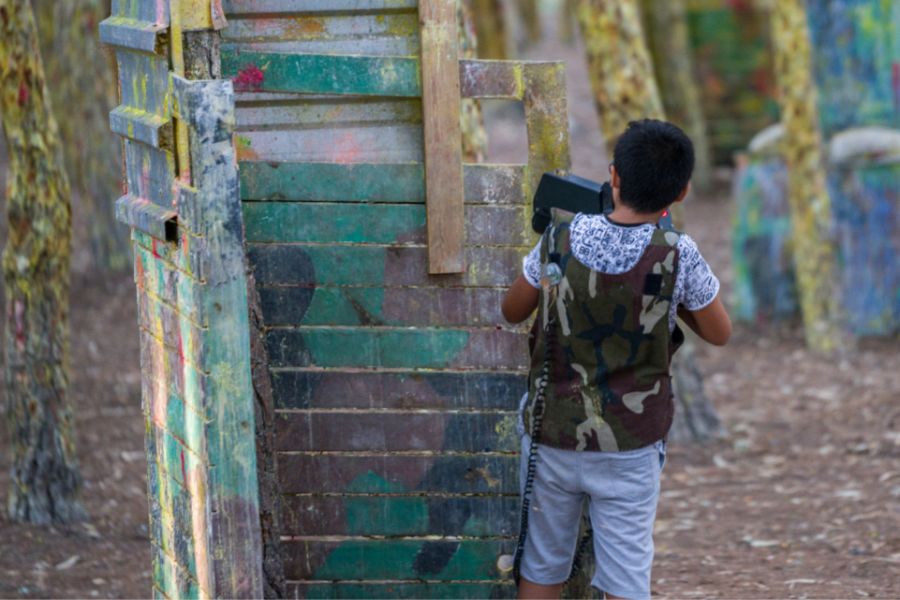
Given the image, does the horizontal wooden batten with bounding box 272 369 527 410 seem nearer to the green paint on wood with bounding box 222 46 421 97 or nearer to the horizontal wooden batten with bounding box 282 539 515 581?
the horizontal wooden batten with bounding box 282 539 515 581

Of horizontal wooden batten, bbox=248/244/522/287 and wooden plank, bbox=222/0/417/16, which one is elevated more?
wooden plank, bbox=222/0/417/16

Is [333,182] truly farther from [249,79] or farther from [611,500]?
[611,500]

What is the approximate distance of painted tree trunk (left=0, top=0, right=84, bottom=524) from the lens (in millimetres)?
5586

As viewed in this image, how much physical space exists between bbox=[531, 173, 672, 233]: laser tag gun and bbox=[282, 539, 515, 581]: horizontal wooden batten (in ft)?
3.40

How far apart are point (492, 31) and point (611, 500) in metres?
15.5

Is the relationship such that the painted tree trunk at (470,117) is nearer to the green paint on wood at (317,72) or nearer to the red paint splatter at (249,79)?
the green paint on wood at (317,72)

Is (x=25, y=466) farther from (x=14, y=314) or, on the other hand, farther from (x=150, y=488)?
A: (x=150, y=488)

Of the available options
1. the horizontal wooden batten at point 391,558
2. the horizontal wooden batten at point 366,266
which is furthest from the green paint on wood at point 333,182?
the horizontal wooden batten at point 391,558

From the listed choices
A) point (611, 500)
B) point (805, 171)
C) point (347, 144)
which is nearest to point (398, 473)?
point (611, 500)

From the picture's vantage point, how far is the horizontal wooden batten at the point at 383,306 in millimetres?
3996

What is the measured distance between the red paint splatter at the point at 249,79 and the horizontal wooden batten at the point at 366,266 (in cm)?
46

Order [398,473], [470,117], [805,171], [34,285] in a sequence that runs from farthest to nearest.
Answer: [805,171], [470,117], [34,285], [398,473]

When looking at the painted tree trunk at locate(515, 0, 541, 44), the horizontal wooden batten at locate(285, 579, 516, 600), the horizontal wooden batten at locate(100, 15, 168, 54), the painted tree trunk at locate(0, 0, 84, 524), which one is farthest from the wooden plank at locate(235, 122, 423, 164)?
the painted tree trunk at locate(515, 0, 541, 44)

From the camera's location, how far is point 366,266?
13.1 ft
